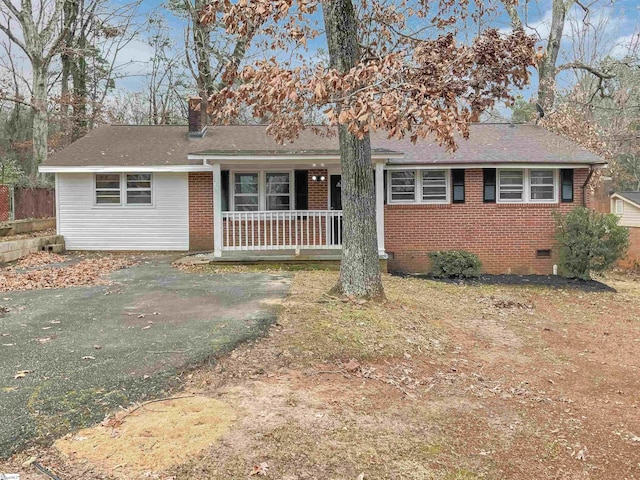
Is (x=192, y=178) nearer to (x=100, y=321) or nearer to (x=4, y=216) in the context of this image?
(x=4, y=216)

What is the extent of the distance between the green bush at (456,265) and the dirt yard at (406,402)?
460 centimetres

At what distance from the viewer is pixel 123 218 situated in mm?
14422

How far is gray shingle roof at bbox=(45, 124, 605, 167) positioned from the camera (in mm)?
13555

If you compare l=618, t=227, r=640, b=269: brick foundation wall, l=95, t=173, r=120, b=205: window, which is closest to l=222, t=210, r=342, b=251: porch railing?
l=95, t=173, r=120, b=205: window

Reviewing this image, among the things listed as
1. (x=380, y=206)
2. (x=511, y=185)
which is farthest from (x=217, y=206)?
(x=511, y=185)

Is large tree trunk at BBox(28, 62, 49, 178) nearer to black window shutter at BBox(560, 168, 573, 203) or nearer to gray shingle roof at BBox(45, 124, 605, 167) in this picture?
gray shingle roof at BBox(45, 124, 605, 167)

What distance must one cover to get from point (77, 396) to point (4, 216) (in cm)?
1331

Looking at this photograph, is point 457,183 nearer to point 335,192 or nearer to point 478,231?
point 478,231

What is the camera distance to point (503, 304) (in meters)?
9.49

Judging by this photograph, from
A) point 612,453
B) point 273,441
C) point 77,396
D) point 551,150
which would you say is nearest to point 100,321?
point 77,396

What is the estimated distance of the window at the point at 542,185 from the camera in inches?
546

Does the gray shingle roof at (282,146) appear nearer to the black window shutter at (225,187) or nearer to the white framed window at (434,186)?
the white framed window at (434,186)

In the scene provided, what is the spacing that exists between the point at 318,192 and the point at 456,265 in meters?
4.26

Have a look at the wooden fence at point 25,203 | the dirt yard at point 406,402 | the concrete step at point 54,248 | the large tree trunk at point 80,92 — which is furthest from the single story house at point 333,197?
the large tree trunk at point 80,92
